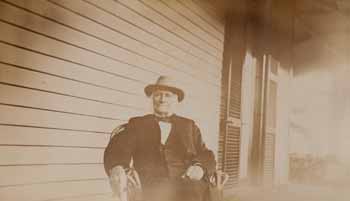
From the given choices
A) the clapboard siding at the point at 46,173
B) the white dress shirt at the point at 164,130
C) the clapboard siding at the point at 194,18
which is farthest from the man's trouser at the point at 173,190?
the clapboard siding at the point at 194,18

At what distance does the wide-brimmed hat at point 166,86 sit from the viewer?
334cm

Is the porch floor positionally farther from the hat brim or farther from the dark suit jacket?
the hat brim

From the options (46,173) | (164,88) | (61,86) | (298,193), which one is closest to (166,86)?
(164,88)

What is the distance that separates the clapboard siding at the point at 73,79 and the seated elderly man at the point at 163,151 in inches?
4.0

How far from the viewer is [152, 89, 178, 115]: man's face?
11.1 feet

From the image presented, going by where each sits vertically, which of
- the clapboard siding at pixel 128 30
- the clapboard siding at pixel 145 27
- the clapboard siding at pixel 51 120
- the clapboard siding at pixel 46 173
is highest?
the clapboard siding at pixel 145 27

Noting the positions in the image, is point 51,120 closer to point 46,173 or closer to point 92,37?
point 46,173

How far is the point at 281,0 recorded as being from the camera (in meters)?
4.39

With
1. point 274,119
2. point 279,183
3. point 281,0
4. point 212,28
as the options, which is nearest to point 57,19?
point 212,28

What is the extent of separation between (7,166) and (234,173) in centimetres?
274

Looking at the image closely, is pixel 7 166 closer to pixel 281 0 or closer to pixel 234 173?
pixel 234 173

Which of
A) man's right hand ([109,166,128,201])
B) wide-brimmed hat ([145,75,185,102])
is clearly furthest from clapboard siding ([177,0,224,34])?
man's right hand ([109,166,128,201])

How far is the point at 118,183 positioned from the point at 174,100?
0.92m

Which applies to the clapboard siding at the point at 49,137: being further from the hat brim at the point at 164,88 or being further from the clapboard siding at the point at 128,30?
the clapboard siding at the point at 128,30
